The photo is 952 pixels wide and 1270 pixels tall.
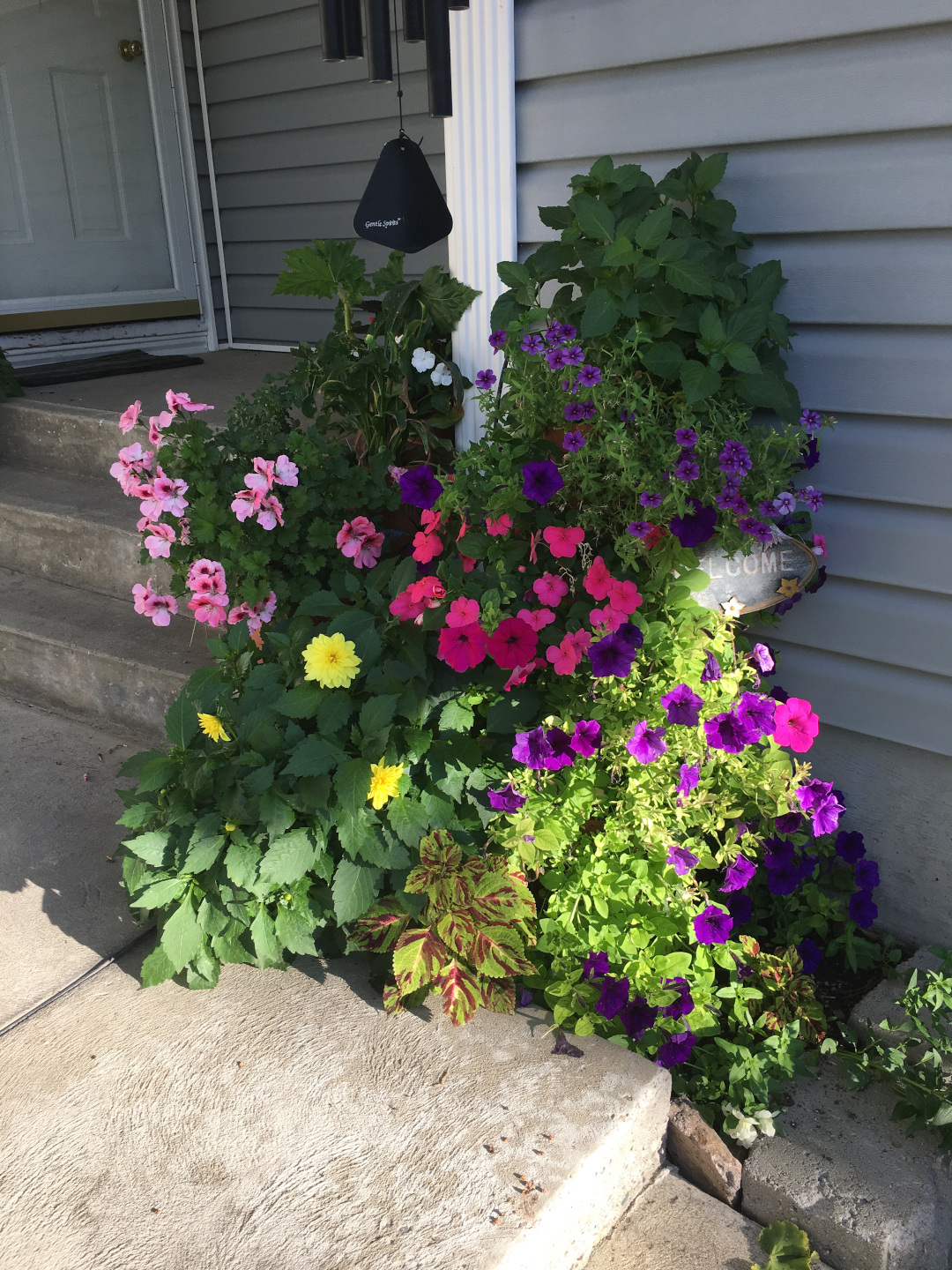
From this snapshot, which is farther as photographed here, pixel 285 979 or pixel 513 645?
pixel 285 979

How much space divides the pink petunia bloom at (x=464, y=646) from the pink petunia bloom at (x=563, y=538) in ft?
0.64

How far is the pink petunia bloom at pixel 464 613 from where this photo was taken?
63.5 inches

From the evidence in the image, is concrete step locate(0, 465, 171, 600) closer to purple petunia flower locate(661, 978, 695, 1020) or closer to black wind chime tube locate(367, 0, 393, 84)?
black wind chime tube locate(367, 0, 393, 84)

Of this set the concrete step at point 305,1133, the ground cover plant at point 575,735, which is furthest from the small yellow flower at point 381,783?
the concrete step at point 305,1133

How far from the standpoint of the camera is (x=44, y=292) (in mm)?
4102

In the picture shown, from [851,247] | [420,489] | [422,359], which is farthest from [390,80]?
[851,247]

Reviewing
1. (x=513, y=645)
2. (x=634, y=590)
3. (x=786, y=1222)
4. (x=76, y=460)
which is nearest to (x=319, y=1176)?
(x=786, y=1222)

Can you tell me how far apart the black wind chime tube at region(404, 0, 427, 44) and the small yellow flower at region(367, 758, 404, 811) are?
1.63 meters

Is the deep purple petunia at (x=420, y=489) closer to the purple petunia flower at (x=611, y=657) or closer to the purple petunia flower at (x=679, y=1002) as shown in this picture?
the purple petunia flower at (x=611, y=657)

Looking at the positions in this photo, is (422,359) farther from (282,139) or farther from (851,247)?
(282,139)

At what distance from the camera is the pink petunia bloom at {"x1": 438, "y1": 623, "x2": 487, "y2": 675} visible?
160cm

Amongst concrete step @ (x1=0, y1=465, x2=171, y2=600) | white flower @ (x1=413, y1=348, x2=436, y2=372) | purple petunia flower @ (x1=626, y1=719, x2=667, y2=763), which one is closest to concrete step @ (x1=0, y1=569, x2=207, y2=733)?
concrete step @ (x1=0, y1=465, x2=171, y2=600)

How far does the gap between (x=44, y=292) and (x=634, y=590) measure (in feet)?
11.9

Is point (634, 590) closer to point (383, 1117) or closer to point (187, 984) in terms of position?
point (383, 1117)
